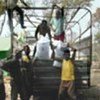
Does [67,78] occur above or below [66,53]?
below

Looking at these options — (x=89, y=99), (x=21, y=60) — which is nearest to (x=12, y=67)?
(x=21, y=60)

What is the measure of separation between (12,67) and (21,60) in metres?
0.29

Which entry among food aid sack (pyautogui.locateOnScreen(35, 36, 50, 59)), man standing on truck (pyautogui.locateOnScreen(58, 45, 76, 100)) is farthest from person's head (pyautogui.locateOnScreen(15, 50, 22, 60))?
man standing on truck (pyautogui.locateOnScreen(58, 45, 76, 100))

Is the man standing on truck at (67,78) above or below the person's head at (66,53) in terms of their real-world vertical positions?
below

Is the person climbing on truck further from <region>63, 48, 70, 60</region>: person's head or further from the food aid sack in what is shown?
the food aid sack

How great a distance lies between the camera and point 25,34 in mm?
13523

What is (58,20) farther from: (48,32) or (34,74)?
(34,74)

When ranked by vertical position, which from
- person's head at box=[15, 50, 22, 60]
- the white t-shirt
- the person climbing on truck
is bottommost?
the person climbing on truck

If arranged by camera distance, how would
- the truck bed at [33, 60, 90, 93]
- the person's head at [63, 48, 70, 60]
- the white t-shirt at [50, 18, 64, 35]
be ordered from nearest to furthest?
the person's head at [63, 48, 70, 60] → the truck bed at [33, 60, 90, 93] → the white t-shirt at [50, 18, 64, 35]

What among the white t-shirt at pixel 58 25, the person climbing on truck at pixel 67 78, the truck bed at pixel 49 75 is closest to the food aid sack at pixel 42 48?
the truck bed at pixel 49 75

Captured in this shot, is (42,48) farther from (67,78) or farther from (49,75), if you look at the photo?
(67,78)

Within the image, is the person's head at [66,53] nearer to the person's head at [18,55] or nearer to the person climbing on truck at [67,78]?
the person climbing on truck at [67,78]

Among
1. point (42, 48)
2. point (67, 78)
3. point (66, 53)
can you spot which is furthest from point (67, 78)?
point (42, 48)

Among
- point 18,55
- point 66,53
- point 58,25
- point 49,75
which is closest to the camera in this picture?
point 66,53
